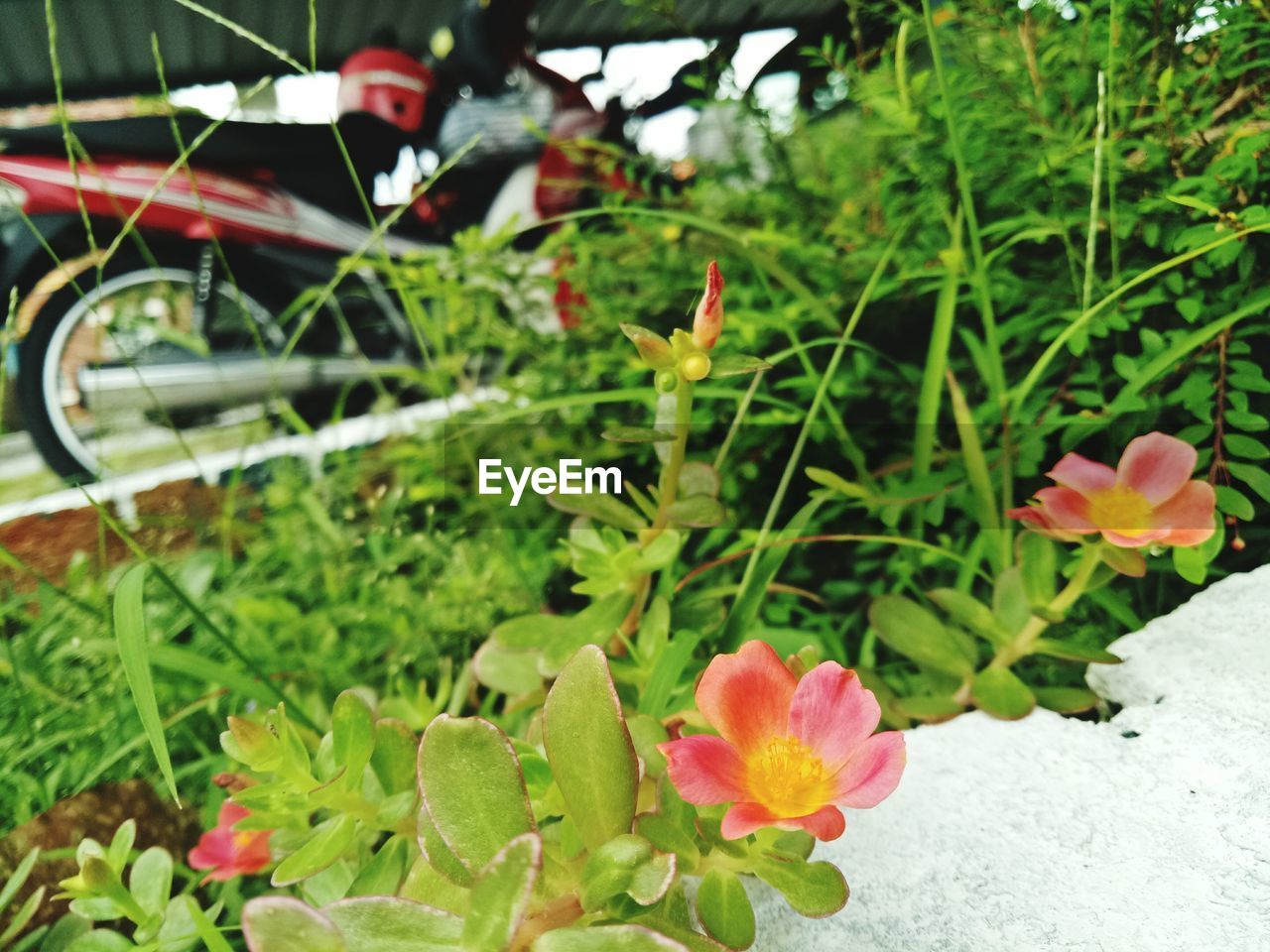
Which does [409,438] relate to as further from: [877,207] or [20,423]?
[20,423]

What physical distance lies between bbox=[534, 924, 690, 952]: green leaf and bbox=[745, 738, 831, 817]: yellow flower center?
0.28ft

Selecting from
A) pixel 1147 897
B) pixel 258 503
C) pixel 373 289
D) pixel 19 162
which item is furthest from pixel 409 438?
pixel 19 162

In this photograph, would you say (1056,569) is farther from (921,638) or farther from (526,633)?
(526,633)

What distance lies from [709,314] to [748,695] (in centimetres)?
21

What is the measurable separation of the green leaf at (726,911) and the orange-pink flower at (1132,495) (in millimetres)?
305

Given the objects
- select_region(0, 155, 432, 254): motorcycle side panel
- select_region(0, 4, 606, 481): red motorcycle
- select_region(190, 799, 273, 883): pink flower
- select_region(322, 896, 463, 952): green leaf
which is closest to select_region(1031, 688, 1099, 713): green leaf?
select_region(322, 896, 463, 952): green leaf

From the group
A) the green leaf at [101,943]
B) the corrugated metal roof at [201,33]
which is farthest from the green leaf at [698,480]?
the corrugated metal roof at [201,33]

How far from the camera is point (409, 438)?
137 centimetres

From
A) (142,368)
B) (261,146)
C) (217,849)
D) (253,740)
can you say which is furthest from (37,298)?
(253,740)

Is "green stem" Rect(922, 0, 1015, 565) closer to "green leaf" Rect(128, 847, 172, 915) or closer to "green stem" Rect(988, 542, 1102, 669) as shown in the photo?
"green stem" Rect(988, 542, 1102, 669)

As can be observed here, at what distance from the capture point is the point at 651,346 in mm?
465

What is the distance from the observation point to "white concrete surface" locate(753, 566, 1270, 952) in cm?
44

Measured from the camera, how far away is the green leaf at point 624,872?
0.38m

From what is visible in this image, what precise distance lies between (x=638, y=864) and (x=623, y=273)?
3.10ft
